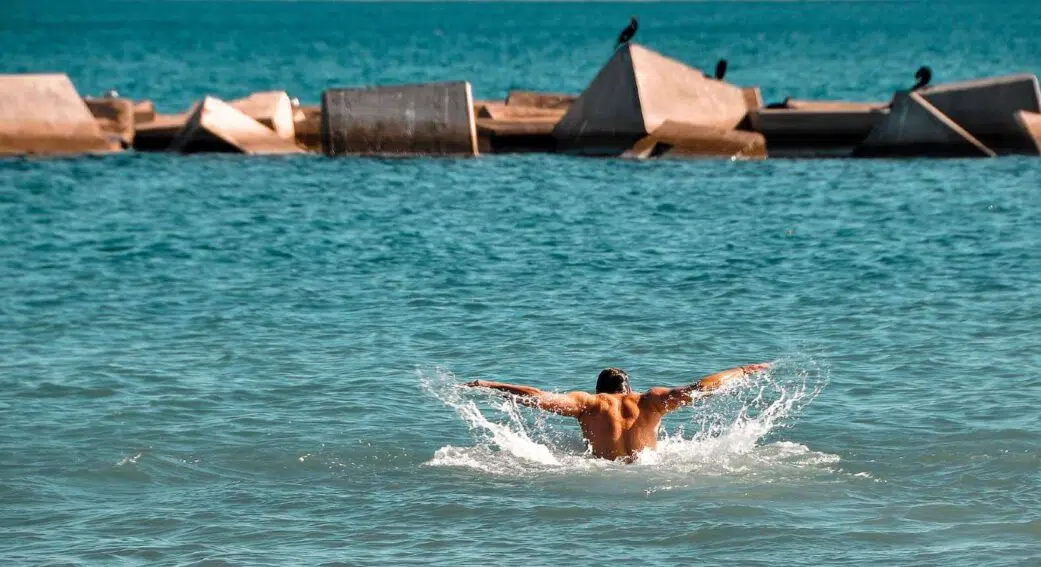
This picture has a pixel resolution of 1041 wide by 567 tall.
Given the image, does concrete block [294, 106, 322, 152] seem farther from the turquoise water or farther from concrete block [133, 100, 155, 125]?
concrete block [133, 100, 155, 125]

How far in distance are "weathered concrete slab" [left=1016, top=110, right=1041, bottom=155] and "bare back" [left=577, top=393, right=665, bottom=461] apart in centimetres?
1852

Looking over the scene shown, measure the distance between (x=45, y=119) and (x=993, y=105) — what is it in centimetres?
1716

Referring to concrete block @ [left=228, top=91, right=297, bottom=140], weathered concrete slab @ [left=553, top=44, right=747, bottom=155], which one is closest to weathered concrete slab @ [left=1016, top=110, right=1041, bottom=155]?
weathered concrete slab @ [left=553, top=44, right=747, bottom=155]

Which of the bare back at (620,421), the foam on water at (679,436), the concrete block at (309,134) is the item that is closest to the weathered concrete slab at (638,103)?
the concrete block at (309,134)

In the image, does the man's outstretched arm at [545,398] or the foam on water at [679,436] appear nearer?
the man's outstretched arm at [545,398]

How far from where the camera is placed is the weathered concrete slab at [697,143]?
27.0 m

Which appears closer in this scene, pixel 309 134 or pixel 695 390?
pixel 695 390

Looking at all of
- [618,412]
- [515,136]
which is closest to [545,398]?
[618,412]

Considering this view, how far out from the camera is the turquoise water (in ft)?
29.0

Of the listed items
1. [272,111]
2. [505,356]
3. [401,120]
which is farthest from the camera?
[272,111]

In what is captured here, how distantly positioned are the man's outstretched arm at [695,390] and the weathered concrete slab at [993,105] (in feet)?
58.5

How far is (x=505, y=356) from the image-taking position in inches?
519

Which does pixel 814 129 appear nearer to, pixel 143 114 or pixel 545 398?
pixel 143 114

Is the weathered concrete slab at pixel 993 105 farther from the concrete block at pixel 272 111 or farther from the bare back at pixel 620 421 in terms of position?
the bare back at pixel 620 421
